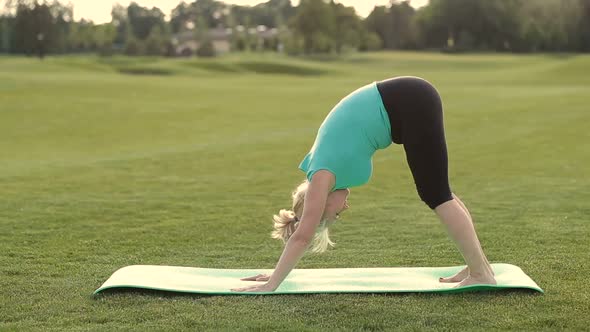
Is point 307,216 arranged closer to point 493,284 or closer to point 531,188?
point 493,284

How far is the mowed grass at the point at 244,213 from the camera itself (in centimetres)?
475

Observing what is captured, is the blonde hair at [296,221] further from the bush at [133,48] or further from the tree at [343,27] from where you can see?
the bush at [133,48]

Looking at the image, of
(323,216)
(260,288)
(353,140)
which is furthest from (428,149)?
(260,288)

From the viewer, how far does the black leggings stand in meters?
4.97

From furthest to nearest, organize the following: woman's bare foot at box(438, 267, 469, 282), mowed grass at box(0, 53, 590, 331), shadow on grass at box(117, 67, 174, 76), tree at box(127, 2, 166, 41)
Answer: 1. tree at box(127, 2, 166, 41)
2. shadow on grass at box(117, 67, 174, 76)
3. woman's bare foot at box(438, 267, 469, 282)
4. mowed grass at box(0, 53, 590, 331)

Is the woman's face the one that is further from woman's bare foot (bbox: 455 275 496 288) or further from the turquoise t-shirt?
woman's bare foot (bbox: 455 275 496 288)

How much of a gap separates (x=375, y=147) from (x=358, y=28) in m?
77.7

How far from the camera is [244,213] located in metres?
8.88

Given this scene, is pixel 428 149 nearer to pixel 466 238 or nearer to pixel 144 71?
pixel 466 238

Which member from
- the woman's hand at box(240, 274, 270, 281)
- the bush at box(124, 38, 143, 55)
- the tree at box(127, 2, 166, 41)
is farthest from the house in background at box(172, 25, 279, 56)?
the woman's hand at box(240, 274, 270, 281)

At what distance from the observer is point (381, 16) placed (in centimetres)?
10244

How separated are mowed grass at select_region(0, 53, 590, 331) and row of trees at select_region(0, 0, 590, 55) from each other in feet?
155

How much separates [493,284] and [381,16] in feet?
328

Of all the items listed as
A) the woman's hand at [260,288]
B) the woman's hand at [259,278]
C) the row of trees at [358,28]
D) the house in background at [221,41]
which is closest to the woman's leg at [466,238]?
the woman's hand at [260,288]
